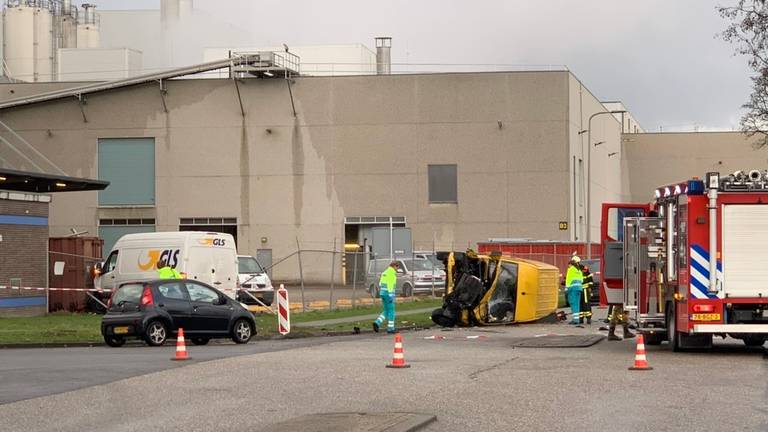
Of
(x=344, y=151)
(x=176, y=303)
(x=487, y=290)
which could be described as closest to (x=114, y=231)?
(x=344, y=151)

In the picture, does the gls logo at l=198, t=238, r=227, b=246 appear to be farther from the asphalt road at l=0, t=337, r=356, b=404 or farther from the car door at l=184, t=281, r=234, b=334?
the car door at l=184, t=281, r=234, b=334

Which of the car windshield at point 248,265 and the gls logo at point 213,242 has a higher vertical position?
the gls logo at point 213,242

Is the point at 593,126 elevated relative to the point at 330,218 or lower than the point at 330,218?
elevated

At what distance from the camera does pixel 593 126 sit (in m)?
74.4

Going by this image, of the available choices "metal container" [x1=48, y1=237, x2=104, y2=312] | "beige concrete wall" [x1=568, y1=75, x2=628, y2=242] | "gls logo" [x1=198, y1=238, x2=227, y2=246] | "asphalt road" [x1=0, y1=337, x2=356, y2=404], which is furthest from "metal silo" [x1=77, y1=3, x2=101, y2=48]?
"asphalt road" [x1=0, y1=337, x2=356, y2=404]

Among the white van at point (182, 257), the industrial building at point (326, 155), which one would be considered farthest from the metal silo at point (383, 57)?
the white van at point (182, 257)

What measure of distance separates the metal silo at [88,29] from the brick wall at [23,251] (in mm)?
42921

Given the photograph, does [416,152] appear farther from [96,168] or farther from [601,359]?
[601,359]

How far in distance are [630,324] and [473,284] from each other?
724 centimetres

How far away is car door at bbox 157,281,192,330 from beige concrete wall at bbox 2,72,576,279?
38248 mm

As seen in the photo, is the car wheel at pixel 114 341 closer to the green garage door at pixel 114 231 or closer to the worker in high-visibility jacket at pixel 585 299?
the worker in high-visibility jacket at pixel 585 299

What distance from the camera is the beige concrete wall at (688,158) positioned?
87.0 m

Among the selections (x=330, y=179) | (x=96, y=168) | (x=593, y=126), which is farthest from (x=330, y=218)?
(x=593, y=126)

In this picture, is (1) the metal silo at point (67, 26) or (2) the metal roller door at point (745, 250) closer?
(2) the metal roller door at point (745, 250)
